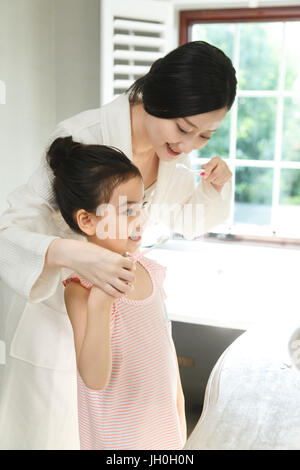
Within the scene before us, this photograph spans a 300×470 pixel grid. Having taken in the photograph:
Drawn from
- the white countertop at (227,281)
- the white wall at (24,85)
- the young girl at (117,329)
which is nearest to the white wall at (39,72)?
the white wall at (24,85)

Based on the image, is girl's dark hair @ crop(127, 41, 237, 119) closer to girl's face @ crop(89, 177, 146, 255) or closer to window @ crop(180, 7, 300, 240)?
girl's face @ crop(89, 177, 146, 255)

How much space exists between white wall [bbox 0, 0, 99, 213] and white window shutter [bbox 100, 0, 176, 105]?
20cm

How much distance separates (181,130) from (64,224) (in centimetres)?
34


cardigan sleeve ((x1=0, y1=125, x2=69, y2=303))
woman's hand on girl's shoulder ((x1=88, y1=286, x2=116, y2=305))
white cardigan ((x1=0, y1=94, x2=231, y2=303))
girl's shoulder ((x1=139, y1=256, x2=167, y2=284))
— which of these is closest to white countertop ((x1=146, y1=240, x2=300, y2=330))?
white cardigan ((x1=0, y1=94, x2=231, y2=303))

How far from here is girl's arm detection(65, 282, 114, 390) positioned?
2.97ft

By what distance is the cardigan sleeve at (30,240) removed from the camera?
3.23ft

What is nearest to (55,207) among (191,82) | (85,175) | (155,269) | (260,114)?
(85,175)

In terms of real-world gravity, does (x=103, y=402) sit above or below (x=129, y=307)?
below

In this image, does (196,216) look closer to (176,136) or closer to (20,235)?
(176,136)

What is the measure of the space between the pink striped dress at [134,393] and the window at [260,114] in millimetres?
1504

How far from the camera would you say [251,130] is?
3984mm

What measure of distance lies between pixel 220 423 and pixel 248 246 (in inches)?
71.9

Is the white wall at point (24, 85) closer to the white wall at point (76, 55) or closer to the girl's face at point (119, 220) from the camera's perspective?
the white wall at point (76, 55)

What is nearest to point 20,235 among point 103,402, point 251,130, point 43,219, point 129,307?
point 43,219
